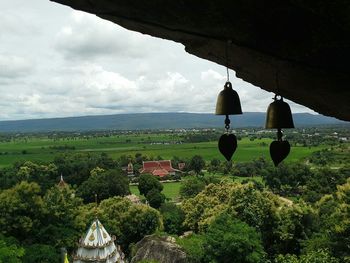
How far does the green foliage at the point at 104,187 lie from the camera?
52062mm

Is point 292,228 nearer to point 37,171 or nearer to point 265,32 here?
point 265,32

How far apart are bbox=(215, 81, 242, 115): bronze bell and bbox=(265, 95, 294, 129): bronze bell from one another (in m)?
0.39

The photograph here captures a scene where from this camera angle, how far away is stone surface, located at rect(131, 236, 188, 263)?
896 inches

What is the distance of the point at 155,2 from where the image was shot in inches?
139

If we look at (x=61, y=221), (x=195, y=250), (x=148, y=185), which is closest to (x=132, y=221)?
(x=61, y=221)

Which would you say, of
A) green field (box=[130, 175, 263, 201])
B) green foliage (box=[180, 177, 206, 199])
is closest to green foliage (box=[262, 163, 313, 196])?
green field (box=[130, 175, 263, 201])

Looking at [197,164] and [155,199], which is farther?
[197,164]

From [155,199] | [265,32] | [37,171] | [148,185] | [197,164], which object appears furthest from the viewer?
[197,164]

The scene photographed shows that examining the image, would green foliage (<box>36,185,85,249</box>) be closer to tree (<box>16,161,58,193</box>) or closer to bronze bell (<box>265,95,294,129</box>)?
bronze bell (<box>265,95,294,129</box>)

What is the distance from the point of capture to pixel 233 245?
22.0 m

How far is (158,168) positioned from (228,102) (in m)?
79.8

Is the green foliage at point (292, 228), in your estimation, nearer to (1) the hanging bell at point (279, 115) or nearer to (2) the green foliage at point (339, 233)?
(2) the green foliage at point (339, 233)

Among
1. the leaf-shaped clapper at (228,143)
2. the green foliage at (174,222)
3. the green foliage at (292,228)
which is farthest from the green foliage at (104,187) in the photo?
the leaf-shaped clapper at (228,143)

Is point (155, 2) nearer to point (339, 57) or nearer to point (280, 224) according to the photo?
point (339, 57)
